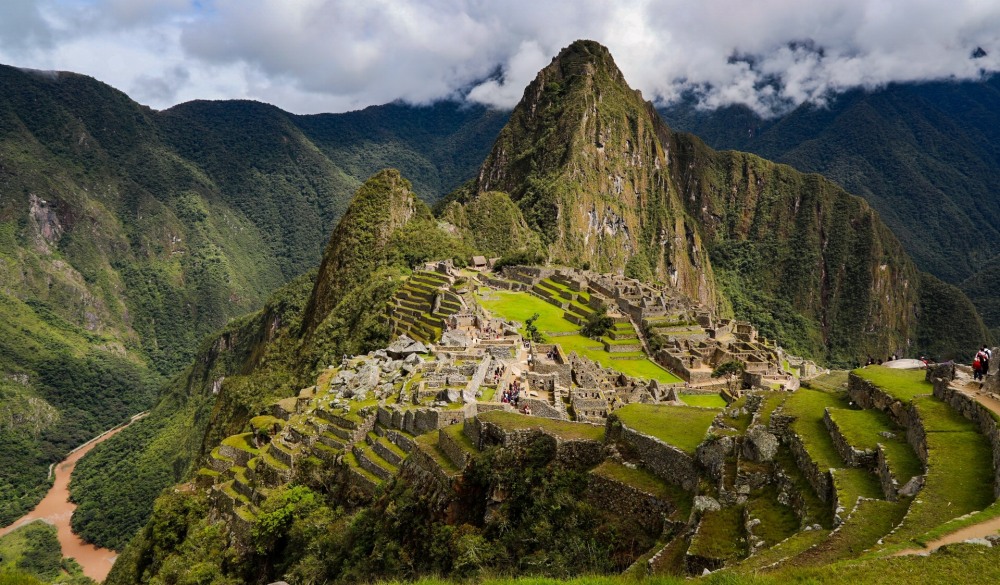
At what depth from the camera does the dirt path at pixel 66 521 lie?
7781 cm

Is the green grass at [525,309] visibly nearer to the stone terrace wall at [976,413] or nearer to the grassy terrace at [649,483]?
the grassy terrace at [649,483]

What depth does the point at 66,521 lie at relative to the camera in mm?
91562

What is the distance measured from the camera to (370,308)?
232 feet

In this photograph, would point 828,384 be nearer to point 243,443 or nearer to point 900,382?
point 900,382

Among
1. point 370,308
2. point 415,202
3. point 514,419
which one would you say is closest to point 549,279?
point 370,308

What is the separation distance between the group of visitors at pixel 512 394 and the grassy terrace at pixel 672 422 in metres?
6.90

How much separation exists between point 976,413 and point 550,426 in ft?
33.1

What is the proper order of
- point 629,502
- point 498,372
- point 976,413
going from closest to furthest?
point 976,413, point 629,502, point 498,372

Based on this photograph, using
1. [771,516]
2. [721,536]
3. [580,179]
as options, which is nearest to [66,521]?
[721,536]

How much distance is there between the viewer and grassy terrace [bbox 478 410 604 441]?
17.3 meters

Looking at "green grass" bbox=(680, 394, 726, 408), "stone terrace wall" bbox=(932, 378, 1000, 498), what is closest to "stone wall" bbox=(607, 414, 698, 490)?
"stone terrace wall" bbox=(932, 378, 1000, 498)

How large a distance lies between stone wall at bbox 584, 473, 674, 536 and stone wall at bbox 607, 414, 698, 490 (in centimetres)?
84

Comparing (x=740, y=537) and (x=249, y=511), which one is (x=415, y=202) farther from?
(x=740, y=537)

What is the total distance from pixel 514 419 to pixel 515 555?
4.88 metres
